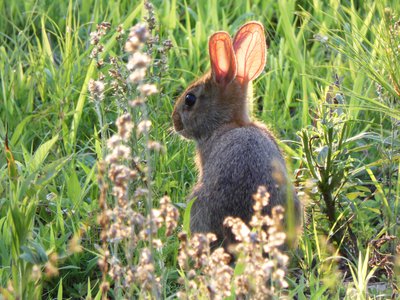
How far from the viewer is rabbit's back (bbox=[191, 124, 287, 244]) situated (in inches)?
177

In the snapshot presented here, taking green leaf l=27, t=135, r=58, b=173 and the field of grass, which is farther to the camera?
green leaf l=27, t=135, r=58, b=173

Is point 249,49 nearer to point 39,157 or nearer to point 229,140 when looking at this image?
point 229,140

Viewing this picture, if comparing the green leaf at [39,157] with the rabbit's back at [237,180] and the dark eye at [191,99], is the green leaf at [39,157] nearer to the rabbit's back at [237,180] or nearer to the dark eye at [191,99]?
the rabbit's back at [237,180]

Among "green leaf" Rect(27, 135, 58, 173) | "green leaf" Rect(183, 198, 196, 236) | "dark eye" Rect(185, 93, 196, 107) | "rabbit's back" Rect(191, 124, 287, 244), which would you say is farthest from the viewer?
"dark eye" Rect(185, 93, 196, 107)

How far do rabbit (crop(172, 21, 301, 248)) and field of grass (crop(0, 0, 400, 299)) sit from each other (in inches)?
5.2

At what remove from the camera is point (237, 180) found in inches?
177

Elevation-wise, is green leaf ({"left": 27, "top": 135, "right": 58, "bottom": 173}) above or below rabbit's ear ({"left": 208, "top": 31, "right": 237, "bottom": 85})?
below

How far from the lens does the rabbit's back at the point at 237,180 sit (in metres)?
4.48

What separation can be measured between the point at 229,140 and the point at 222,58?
2.35 ft

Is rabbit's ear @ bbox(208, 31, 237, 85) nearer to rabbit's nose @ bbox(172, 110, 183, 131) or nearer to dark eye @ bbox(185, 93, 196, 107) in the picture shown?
dark eye @ bbox(185, 93, 196, 107)

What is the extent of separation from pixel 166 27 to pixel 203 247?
11.1 feet

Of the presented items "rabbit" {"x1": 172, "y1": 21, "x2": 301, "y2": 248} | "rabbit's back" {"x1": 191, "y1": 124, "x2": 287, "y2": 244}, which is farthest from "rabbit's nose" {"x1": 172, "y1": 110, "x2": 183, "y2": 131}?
"rabbit's back" {"x1": 191, "y1": 124, "x2": 287, "y2": 244}

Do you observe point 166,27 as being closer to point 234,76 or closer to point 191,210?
point 234,76

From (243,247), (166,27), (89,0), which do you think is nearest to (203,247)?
(243,247)
